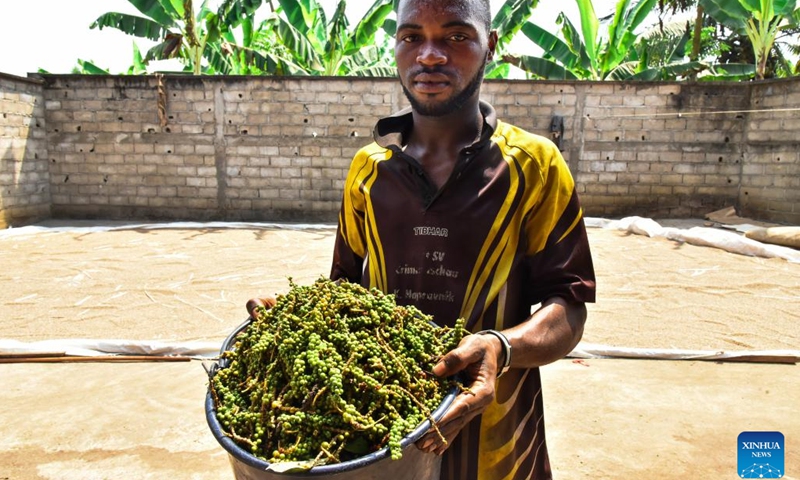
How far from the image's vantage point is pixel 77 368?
3922mm

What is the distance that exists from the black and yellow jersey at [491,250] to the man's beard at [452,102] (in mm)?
93

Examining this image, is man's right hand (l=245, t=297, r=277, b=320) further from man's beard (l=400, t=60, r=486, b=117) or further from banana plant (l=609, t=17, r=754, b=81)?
banana plant (l=609, t=17, r=754, b=81)

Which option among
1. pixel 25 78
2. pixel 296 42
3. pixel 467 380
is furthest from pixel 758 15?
pixel 25 78

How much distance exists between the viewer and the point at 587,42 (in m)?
11.9

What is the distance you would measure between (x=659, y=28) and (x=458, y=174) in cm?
2024

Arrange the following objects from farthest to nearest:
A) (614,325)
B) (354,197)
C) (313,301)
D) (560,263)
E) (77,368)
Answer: (614,325)
(77,368)
(354,197)
(560,263)
(313,301)

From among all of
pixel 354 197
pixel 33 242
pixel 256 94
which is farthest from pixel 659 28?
pixel 354 197

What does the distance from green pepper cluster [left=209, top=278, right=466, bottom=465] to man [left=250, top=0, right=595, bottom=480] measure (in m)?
0.18

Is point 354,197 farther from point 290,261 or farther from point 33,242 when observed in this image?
point 33,242

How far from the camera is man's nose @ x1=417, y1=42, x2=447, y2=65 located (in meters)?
1.22

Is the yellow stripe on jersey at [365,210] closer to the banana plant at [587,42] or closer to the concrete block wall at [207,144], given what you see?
the concrete block wall at [207,144]

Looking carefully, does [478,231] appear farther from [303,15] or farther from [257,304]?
[303,15]

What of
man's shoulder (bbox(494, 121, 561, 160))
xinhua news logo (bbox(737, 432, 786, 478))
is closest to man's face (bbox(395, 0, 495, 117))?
man's shoulder (bbox(494, 121, 561, 160))

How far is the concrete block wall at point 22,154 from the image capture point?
9.42m
